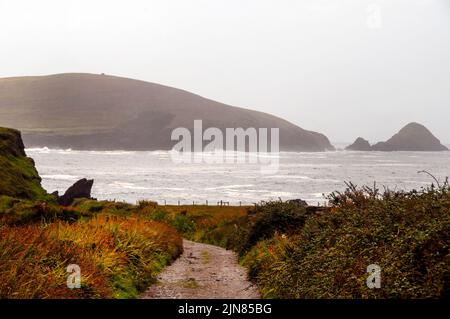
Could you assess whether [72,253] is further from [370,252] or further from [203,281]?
[370,252]

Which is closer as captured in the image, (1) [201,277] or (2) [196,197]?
(1) [201,277]

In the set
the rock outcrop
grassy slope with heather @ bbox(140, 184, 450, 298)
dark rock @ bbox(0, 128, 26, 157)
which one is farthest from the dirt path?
dark rock @ bbox(0, 128, 26, 157)

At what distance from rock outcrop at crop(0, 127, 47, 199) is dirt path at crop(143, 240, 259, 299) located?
1019 centimetres

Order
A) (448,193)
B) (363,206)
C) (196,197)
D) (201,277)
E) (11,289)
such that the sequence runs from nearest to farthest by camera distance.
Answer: (11,289) < (448,193) < (363,206) < (201,277) < (196,197)

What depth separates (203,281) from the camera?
1308 centimetres

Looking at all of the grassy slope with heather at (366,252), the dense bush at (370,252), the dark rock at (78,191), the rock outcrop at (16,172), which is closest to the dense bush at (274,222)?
the grassy slope with heather at (366,252)

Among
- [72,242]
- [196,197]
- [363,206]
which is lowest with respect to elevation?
[196,197]

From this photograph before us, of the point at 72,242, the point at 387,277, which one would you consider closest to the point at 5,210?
the point at 72,242

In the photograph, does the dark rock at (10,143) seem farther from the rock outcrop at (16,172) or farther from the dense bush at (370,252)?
the dense bush at (370,252)

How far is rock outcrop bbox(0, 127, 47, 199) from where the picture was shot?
74.0ft

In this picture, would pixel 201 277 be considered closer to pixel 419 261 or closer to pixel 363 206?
pixel 363 206

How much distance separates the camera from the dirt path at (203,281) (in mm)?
11297

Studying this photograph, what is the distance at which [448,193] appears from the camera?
27.8 ft
